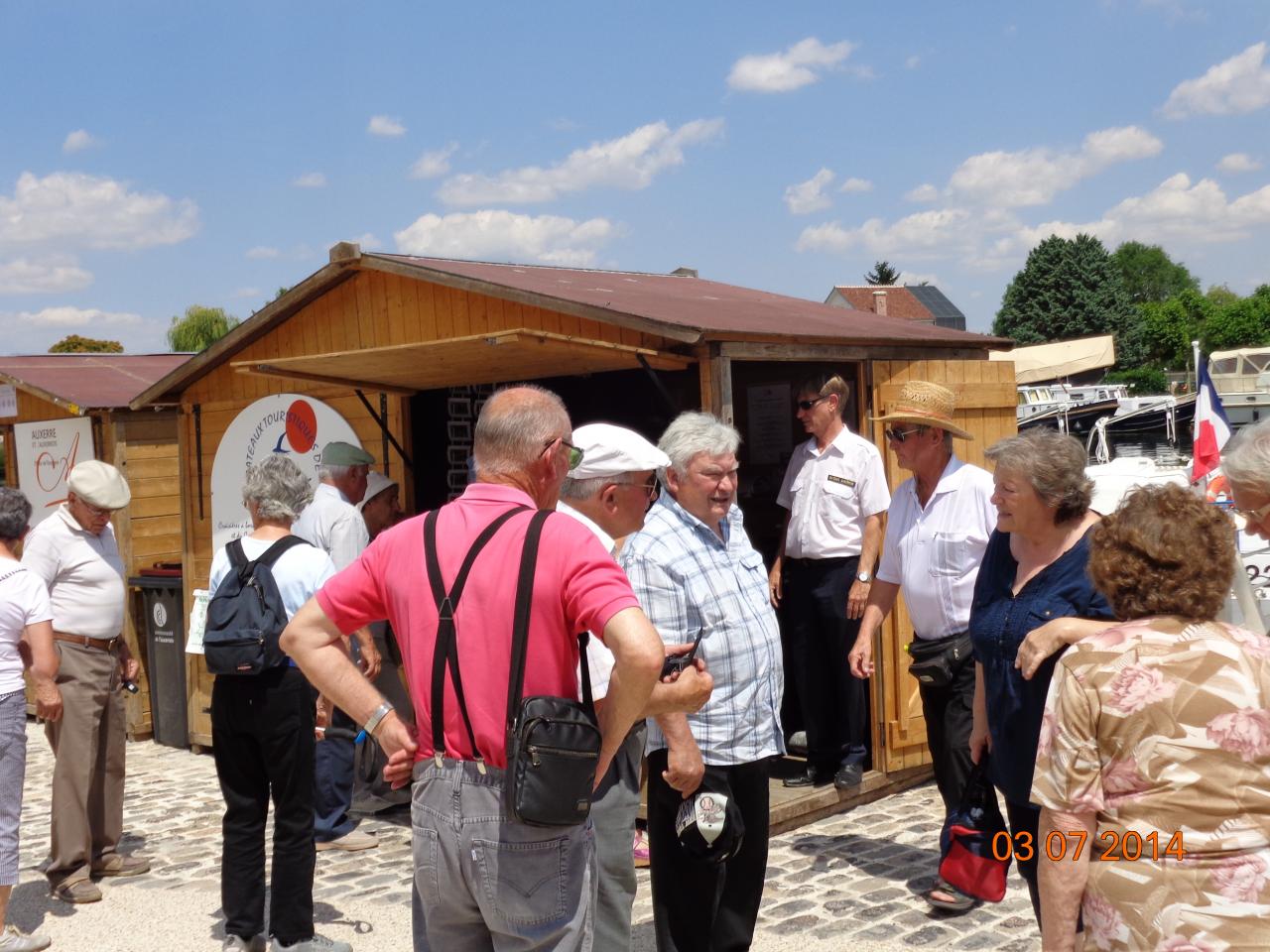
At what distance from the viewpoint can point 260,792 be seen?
456cm

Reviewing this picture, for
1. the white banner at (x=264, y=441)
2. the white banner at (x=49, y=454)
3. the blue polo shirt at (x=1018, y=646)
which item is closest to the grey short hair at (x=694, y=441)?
the blue polo shirt at (x=1018, y=646)

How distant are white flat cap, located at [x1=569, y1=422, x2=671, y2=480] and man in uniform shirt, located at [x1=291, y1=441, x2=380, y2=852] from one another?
3136 mm

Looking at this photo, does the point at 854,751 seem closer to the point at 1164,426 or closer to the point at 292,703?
the point at 292,703

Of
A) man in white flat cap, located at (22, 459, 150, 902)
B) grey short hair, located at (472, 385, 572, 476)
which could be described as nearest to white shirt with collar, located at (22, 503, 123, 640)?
man in white flat cap, located at (22, 459, 150, 902)

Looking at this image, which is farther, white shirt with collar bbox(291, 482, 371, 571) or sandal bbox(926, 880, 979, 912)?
white shirt with collar bbox(291, 482, 371, 571)

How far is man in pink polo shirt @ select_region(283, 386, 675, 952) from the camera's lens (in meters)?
2.39

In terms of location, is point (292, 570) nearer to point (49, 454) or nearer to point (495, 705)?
point (495, 705)

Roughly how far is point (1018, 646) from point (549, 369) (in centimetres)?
403

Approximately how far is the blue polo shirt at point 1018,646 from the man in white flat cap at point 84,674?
4.12 metres

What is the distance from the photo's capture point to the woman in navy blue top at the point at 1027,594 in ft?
11.1

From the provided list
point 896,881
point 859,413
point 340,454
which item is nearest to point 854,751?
point 896,881

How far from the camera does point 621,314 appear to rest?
18.5 feet

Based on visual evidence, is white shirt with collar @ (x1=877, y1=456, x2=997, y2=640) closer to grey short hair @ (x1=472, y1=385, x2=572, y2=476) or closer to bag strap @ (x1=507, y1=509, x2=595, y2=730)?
grey short hair @ (x1=472, y1=385, x2=572, y2=476)

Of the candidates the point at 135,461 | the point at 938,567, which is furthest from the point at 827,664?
the point at 135,461
